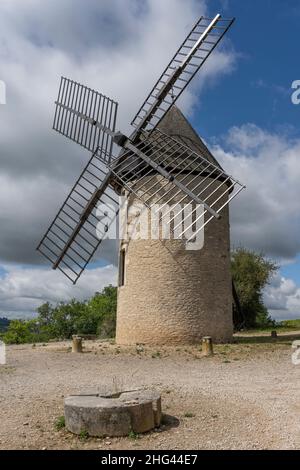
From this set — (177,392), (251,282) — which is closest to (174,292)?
(177,392)

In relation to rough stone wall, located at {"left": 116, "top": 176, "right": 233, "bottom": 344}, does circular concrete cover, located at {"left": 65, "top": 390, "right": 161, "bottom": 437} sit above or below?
below

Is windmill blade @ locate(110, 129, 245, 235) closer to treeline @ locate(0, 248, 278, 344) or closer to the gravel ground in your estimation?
the gravel ground

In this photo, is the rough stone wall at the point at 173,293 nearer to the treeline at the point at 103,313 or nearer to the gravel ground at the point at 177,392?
the gravel ground at the point at 177,392

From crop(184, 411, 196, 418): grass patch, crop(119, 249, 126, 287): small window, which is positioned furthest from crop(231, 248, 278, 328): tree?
crop(184, 411, 196, 418): grass patch

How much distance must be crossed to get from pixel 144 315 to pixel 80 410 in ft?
26.0

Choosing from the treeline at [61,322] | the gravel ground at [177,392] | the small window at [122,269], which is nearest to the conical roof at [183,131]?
the small window at [122,269]

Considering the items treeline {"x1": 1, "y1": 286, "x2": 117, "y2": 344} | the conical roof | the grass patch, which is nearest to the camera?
the grass patch

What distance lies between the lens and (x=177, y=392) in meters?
7.15

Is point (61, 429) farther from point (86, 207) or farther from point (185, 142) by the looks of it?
point (185, 142)

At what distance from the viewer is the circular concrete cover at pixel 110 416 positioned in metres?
5.05

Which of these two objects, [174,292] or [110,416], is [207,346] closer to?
[174,292]

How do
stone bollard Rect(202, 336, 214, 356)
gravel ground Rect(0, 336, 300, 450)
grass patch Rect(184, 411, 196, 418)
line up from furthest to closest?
stone bollard Rect(202, 336, 214, 356) < grass patch Rect(184, 411, 196, 418) < gravel ground Rect(0, 336, 300, 450)

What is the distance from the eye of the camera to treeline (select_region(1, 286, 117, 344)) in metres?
32.9

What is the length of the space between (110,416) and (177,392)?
7.66 feet
